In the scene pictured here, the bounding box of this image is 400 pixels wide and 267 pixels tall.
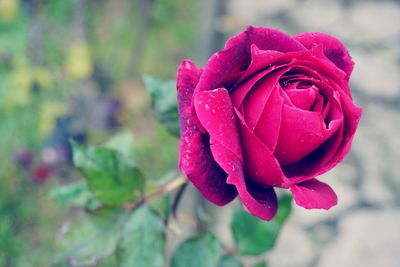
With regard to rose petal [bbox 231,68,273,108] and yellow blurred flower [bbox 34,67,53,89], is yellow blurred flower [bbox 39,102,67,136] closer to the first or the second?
yellow blurred flower [bbox 34,67,53,89]

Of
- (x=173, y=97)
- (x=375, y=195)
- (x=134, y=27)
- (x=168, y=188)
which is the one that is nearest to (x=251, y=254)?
(x=168, y=188)

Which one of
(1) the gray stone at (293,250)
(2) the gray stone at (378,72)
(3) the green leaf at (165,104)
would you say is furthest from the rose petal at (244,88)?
(2) the gray stone at (378,72)

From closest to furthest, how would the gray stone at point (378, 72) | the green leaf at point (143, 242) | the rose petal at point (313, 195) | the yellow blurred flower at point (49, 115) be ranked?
the rose petal at point (313, 195) → the green leaf at point (143, 242) → the yellow blurred flower at point (49, 115) → the gray stone at point (378, 72)

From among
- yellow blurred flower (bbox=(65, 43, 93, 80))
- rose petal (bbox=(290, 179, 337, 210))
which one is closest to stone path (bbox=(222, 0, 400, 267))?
yellow blurred flower (bbox=(65, 43, 93, 80))

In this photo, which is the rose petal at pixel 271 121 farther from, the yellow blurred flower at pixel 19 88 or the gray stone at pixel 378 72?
the gray stone at pixel 378 72

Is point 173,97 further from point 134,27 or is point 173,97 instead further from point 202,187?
point 134,27

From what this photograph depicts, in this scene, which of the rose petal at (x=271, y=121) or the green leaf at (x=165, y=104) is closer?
the rose petal at (x=271, y=121)
